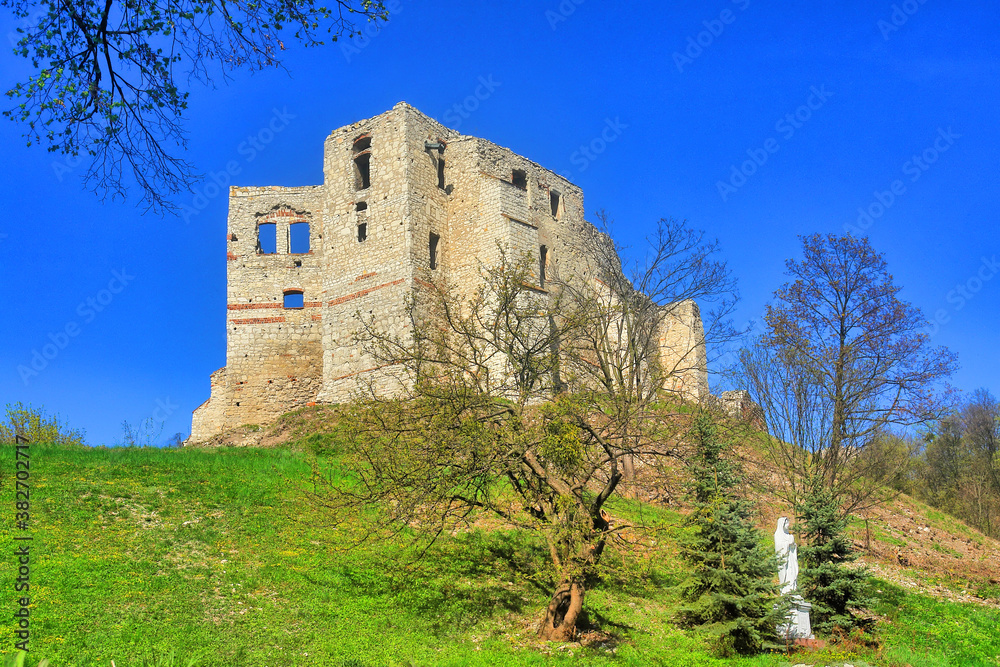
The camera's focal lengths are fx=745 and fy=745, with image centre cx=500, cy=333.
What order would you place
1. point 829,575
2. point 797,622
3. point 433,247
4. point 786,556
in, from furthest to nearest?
point 433,247 → point 829,575 → point 786,556 → point 797,622

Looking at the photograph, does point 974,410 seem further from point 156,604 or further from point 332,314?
point 156,604

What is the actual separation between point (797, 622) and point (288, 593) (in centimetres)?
807

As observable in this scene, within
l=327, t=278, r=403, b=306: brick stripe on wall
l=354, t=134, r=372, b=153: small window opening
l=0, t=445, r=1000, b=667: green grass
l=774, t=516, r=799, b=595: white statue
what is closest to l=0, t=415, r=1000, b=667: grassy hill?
l=0, t=445, r=1000, b=667: green grass

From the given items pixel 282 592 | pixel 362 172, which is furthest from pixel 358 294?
pixel 282 592

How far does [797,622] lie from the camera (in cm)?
1166

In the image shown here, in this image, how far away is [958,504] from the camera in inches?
1264

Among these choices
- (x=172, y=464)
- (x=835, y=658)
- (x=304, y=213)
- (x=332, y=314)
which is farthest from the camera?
(x=304, y=213)

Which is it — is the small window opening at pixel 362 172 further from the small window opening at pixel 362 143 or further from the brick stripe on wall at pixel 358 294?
the brick stripe on wall at pixel 358 294

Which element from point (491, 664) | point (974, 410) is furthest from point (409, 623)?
point (974, 410)

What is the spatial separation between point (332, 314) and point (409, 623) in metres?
17.1

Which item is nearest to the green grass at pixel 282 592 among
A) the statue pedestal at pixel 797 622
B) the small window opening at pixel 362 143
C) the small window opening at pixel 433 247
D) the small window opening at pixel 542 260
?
the statue pedestal at pixel 797 622

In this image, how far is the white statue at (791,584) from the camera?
1159 centimetres

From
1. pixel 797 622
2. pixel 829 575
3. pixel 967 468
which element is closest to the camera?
pixel 797 622

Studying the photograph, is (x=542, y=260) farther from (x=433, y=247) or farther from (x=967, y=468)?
(x=967, y=468)
